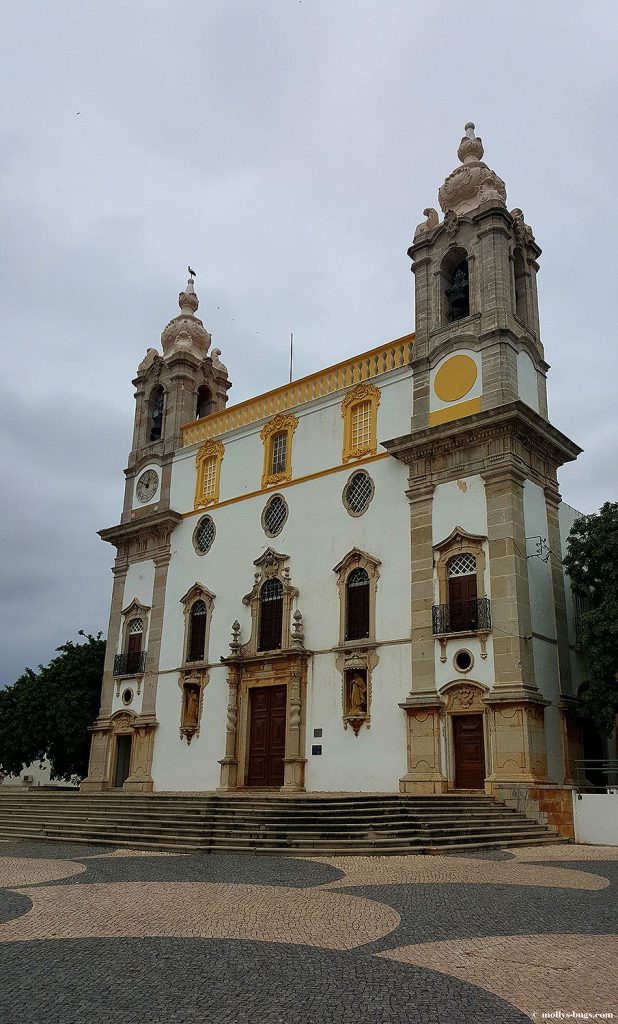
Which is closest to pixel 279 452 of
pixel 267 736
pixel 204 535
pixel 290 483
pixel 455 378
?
pixel 290 483

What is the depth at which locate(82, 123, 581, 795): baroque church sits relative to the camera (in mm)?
19328

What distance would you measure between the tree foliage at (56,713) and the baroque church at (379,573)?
157 centimetres

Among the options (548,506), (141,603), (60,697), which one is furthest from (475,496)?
(60,697)

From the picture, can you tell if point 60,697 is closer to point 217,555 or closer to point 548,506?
point 217,555

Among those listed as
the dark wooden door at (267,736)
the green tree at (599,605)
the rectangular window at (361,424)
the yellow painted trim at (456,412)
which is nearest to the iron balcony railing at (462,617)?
the green tree at (599,605)

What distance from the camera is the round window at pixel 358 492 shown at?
22750 millimetres

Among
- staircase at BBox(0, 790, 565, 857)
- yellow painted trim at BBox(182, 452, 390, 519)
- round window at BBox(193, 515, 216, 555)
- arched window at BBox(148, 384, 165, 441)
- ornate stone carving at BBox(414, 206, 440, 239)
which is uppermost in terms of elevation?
ornate stone carving at BBox(414, 206, 440, 239)

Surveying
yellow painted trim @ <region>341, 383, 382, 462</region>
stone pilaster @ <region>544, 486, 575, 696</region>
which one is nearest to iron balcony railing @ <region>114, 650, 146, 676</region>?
yellow painted trim @ <region>341, 383, 382, 462</region>

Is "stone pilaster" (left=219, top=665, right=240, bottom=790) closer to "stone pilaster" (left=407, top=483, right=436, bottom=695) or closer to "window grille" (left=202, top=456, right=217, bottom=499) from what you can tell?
"stone pilaster" (left=407, top=483, right=436, bottom=695)

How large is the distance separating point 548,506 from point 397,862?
1117cm

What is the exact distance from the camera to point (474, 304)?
22656mm

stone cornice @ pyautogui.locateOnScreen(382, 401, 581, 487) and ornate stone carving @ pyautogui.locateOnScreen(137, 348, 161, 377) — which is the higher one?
ornate stone carving @ pyautogui.locateOnScreen(137, 348, 161, 377)

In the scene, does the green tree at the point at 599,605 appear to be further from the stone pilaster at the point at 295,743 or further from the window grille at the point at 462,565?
the stone pilaster at the point at 295,743

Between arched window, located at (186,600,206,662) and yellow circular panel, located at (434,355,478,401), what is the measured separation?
31.8ft
